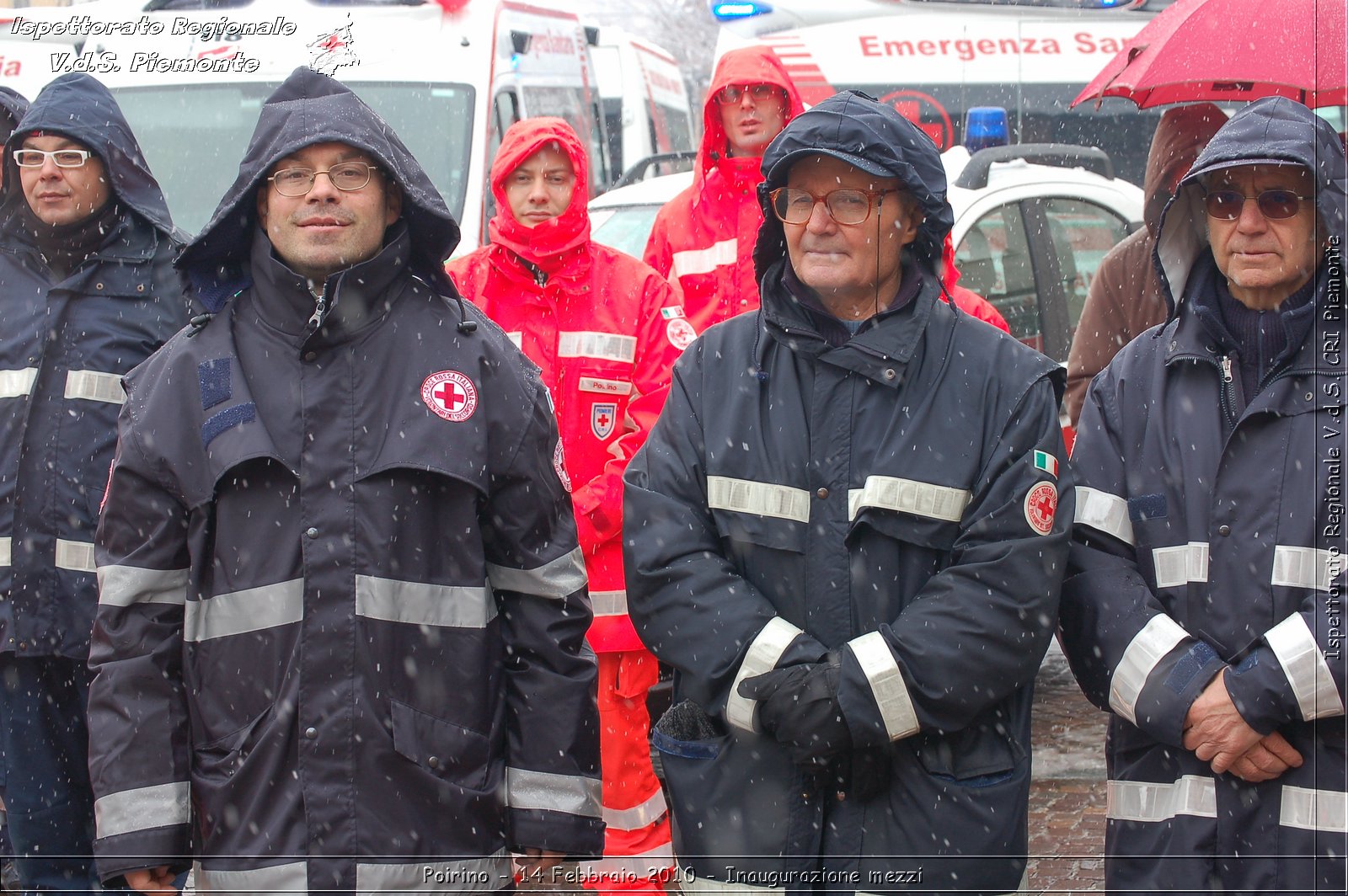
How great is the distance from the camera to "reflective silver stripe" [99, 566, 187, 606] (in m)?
2.99

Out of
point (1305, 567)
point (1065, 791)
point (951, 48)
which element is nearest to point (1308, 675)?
point (1305, 567)

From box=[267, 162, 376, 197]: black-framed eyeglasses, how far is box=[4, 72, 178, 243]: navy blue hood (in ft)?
5.04

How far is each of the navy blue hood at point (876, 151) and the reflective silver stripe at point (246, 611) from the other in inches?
52.2

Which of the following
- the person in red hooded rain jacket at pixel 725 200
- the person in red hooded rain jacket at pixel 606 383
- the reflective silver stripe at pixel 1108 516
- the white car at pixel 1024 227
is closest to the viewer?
the reflective silver stripe at pixel 1108 516

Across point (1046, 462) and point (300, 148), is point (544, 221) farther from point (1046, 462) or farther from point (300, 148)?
point (1046, 462)

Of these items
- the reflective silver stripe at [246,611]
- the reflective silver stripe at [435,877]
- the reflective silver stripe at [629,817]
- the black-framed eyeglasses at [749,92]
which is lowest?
the reflective silver stripe at [629,817]

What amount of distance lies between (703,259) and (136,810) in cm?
280

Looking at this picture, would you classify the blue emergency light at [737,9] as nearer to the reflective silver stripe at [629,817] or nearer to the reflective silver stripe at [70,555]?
the reflective silver stripe at [629,817]

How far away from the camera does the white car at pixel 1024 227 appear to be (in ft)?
23.0

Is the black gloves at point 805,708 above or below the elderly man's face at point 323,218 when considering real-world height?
below

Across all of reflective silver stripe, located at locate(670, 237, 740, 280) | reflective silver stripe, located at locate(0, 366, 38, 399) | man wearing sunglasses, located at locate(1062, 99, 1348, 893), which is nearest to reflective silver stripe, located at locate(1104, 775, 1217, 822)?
man wearing sunglasses, located at locate(1062, 99, 1348, 893)

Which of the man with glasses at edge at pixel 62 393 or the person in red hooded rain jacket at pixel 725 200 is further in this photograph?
the person in red hooded rain jacket at pixel 725 200

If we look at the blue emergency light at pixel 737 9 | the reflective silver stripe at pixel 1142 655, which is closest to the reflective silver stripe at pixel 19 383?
the reflective silver stripe at pixel 1142 655

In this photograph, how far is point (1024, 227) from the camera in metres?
7.18
